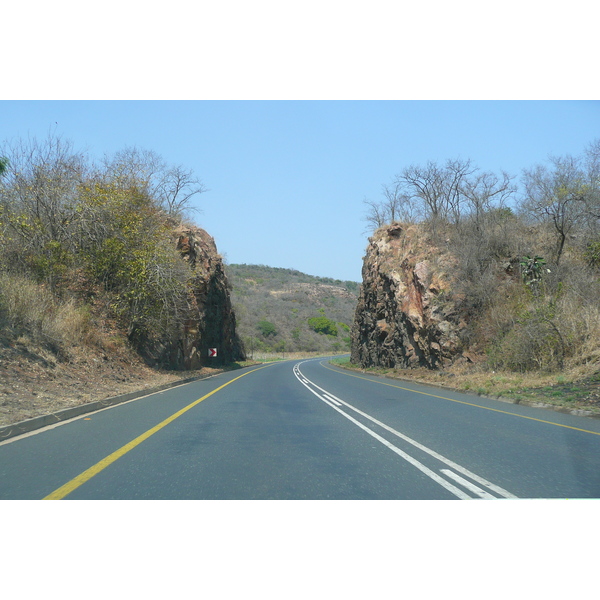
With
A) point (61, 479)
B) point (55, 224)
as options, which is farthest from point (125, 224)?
point (61, 479)

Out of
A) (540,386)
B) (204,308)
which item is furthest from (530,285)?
(204,308)

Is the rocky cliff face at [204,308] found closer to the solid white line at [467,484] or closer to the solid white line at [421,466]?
the solid white line at [421,466]

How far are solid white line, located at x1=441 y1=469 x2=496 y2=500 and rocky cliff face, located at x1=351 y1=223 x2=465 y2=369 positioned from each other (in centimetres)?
2218

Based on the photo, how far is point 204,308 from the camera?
38062mm

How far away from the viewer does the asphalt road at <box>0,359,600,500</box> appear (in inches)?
221

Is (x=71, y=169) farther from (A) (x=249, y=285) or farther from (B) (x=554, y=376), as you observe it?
(A) (x=249, y=285)

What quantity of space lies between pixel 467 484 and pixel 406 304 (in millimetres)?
28240

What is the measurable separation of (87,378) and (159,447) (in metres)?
9.82

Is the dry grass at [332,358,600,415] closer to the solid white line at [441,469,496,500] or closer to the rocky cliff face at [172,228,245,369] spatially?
the solid white line at [441,469,496,500]

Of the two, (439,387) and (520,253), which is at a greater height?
(520,253)

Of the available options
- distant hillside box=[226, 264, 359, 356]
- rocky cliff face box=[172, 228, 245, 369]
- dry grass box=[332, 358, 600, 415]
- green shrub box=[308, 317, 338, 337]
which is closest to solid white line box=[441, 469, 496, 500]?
dry grass box=[332, 358, 600, 415]

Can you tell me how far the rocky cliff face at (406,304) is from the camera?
29.0 metres

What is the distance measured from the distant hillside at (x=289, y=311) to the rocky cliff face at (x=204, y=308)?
32.3 meters

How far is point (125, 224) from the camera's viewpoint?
24062 millimetres
